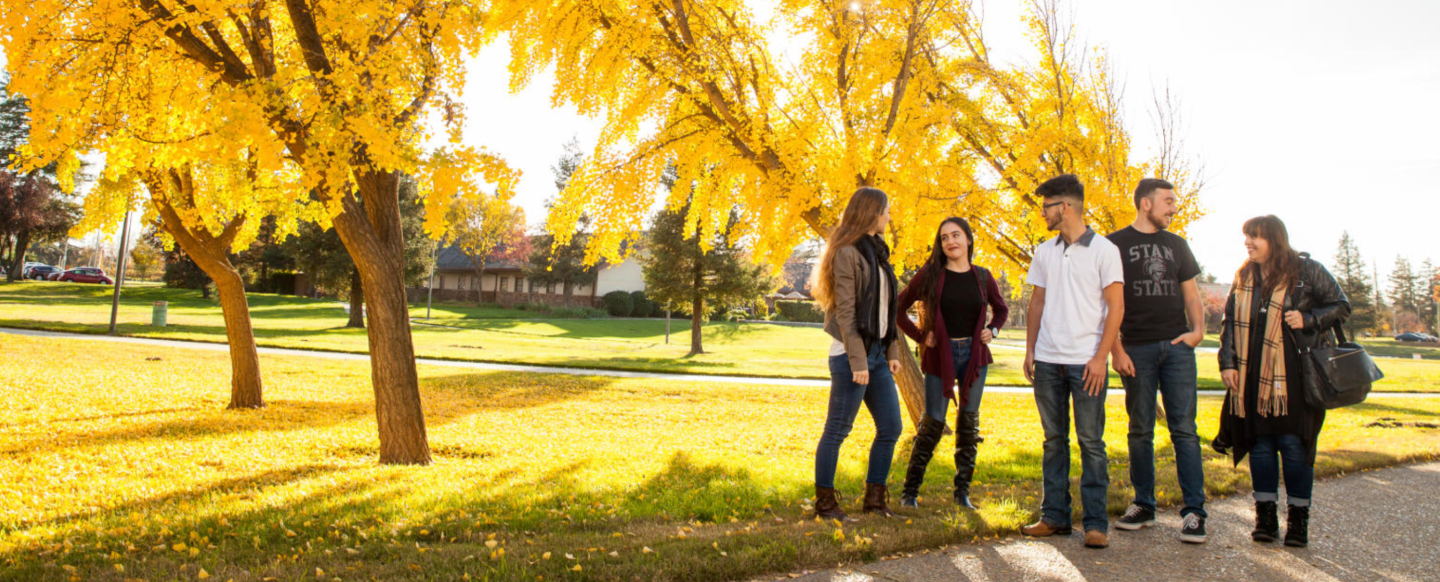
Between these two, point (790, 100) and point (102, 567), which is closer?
point (102, 567)

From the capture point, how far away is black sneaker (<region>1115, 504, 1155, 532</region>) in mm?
4141

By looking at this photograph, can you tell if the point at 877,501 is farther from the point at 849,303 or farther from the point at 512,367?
the point at 512,367

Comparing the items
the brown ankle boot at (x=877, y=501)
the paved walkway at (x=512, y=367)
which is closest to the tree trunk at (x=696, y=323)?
the paved walkway at (x=512, y=367)

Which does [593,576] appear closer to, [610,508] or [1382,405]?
[610,508]

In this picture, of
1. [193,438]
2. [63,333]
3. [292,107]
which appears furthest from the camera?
[63,333]

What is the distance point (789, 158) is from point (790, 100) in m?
1.33

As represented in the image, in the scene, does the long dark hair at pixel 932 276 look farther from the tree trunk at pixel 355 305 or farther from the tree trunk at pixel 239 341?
the tree trunk at pixel 355 305

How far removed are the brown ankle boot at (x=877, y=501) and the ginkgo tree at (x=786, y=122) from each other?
13.7 ft

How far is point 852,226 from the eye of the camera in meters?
4.17

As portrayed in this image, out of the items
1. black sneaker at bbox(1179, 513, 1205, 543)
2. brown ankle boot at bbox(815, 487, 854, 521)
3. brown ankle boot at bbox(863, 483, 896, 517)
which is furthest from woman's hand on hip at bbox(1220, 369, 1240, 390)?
brown ankle boot at bbox(815, 487, 854, 521)

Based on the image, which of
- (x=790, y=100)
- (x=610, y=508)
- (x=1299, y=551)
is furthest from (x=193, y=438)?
(x=1299, y=551)

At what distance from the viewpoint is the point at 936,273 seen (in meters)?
4.70

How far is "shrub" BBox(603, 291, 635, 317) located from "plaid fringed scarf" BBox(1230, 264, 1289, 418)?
44.7 m

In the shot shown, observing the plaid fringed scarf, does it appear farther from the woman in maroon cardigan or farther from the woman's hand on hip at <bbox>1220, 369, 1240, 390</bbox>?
the woman in maroon cardigan
